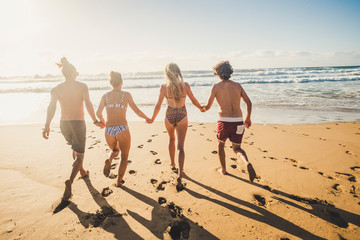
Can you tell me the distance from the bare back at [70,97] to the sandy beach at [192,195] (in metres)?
1.47

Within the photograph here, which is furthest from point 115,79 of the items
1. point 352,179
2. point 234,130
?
point 352,179

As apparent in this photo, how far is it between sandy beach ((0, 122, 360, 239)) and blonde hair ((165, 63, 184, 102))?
70.4 inches

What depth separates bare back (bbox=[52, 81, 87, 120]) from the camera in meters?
3.35

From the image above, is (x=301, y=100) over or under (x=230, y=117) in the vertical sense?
under

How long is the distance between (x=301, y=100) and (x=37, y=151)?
14508mm

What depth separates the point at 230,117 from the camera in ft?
11.8

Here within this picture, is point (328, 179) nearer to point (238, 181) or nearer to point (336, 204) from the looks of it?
point (336, 204)

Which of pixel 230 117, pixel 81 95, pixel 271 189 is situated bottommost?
pixel 271 189

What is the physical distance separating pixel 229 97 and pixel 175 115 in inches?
44.4

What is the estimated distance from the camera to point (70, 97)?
336cm

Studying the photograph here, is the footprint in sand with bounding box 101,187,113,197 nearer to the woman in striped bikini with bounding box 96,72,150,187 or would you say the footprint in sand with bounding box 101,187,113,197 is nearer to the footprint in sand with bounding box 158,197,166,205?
the woman in striped bikini with bounding box 96,72,150,187

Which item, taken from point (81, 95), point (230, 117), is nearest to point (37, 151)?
point (81, 95)

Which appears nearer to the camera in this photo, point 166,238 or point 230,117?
point 166,238

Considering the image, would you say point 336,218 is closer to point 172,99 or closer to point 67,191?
point 172,99
